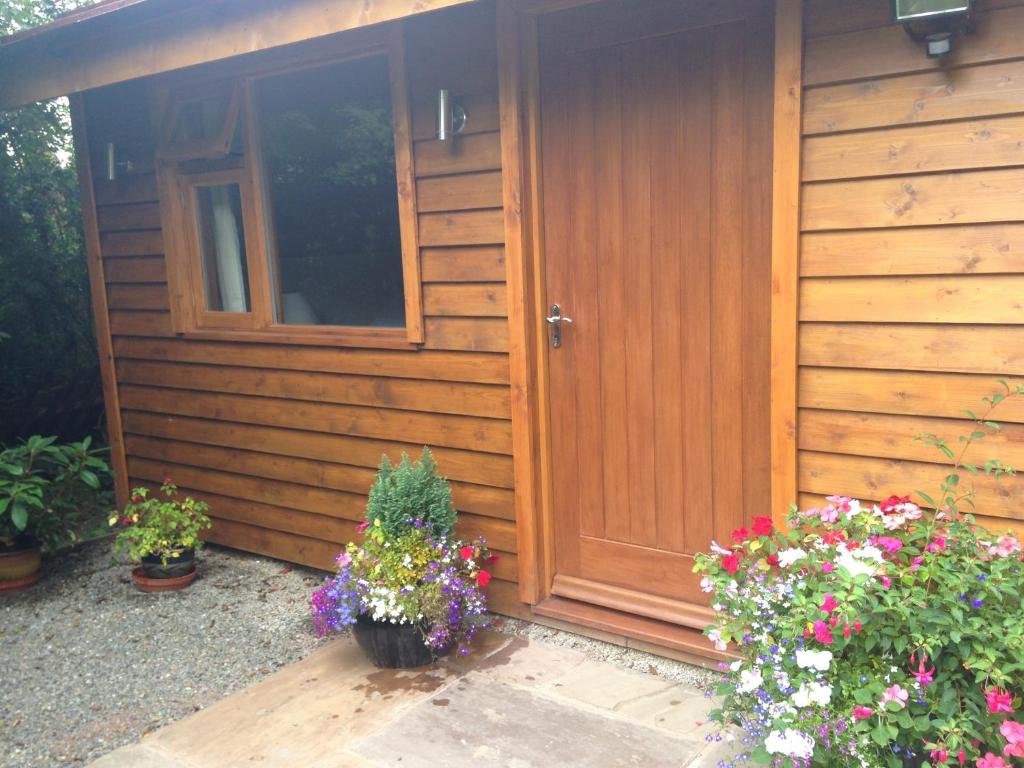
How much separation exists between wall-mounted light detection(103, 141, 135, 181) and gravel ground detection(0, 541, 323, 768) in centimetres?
205

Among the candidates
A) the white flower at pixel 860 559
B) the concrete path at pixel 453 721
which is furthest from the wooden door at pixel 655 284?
the white flower at pixel 860 559

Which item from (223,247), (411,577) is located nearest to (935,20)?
(411,577)

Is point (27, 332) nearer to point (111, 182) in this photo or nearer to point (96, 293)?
point (96, 293)

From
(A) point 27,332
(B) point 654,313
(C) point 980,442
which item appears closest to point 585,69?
(B) point 654,313

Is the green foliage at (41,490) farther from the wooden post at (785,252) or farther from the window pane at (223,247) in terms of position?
the wooden post at (785,252)

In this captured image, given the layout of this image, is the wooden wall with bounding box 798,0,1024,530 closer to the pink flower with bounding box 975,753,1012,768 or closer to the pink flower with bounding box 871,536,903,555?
the pink flower with bounding box 871,536,903,555

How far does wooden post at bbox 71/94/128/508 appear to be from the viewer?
5.00 meters

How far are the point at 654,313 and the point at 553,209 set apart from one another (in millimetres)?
564

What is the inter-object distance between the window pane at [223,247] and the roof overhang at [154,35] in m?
0.71

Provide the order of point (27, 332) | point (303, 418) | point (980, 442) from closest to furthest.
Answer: point (980, 442), point (303, 418), point (27, 332)

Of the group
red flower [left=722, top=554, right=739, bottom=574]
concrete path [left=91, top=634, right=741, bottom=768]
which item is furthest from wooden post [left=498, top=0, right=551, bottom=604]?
red flower [left=722, top=554, right=739, bottom=574]

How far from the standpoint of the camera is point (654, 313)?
3.25 metres

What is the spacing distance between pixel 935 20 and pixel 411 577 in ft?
7.72

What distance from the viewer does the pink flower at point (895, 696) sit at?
6.61 ft
